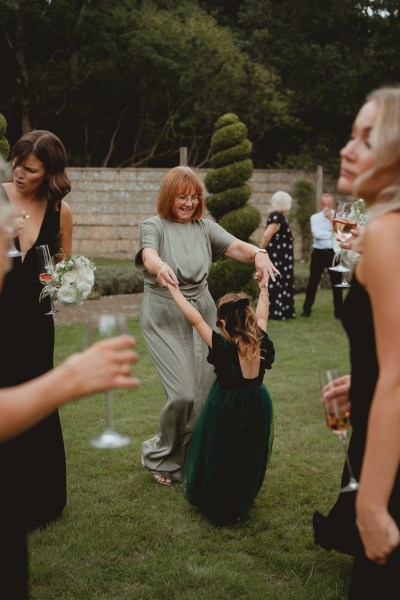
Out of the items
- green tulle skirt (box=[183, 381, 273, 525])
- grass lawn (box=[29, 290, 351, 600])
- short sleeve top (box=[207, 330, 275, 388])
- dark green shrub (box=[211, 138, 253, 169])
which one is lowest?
grass lawn (box=[29, 290, 351, 600])

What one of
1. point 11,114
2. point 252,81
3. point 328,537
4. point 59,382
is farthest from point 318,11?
point 59,382

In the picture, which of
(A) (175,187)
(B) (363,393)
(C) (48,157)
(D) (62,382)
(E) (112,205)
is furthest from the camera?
(E) (112,205)

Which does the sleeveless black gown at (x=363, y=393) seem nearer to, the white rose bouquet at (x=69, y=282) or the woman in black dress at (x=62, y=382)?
the woman in black dress at (x=62, y=382)

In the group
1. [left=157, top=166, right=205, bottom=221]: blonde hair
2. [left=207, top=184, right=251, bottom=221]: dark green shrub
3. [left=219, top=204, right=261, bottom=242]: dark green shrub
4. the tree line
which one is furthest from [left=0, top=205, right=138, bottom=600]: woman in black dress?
the tree line

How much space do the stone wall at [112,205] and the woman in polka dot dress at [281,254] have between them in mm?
9321

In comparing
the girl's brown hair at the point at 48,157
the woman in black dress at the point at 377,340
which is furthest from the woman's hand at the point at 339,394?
the girl's brown hair at the point at 48,157

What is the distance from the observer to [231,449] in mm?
4578

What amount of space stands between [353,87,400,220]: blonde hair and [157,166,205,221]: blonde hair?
116 inches

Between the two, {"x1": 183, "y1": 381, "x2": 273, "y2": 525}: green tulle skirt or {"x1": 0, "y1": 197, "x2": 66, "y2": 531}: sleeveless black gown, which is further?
{"x1": 183, "y1": 381, "x2": 273, "y2": 525}: green tulle skirt

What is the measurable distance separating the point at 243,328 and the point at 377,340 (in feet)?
8.54

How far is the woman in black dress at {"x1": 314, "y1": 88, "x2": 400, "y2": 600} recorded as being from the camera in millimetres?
1891

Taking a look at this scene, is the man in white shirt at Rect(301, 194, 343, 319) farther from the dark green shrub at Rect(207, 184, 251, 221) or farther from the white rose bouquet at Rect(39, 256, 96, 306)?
the white rose bouquet at Rect(39, 256, 96, 306)

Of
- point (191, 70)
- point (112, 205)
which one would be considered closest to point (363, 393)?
point (112, 205)

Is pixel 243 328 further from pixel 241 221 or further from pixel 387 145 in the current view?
pixel 241 221
